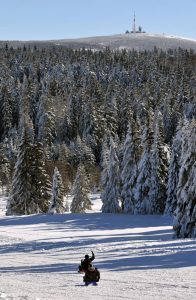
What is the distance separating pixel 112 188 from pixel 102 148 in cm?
4960

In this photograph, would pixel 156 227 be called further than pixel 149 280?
Yes

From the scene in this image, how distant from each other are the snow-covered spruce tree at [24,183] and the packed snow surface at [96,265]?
1972 cm

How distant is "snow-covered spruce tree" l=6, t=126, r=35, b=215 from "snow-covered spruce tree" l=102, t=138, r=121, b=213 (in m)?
7.82

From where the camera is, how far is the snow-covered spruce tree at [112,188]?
54.5 m

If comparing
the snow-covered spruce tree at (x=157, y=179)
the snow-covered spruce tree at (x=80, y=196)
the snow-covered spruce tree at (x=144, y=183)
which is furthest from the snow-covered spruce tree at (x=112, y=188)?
the snow-covered spruce tree at (x=80, y=196)

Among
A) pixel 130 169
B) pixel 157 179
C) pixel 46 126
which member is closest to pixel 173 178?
pixel 157 179

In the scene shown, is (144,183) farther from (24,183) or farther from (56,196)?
(56,196)

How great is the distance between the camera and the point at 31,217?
42438 mm

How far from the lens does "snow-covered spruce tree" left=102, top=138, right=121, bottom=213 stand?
179 ft

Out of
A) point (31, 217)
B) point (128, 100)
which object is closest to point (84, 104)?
point (128, 100)

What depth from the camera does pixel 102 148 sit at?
104 metres

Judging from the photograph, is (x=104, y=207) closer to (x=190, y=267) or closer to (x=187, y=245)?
(x=187, y=245)

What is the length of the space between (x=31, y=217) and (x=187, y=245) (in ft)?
73.8

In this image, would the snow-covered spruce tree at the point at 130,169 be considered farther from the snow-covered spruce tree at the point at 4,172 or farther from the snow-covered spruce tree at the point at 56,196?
the snow-covered spruce tree at the point at 4,172
